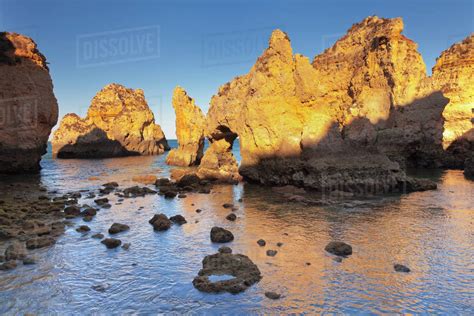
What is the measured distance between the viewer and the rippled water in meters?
8.92

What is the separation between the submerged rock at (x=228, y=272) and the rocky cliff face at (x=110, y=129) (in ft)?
255

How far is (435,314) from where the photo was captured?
8383mm

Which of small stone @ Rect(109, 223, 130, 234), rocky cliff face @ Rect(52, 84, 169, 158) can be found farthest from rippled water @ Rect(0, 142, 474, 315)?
rocky cliff face @ Rect(52, 84, 169, 158)

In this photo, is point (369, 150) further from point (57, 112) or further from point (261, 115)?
point (57, 112)

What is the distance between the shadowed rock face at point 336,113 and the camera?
26.4 m

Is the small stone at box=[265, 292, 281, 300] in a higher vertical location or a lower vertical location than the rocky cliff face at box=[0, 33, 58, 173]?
lower

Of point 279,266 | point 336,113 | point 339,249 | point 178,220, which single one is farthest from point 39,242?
point 336,113

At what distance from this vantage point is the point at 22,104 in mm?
39344

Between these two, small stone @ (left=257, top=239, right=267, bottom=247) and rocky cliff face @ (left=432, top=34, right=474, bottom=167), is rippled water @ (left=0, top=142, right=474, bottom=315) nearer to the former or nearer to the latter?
small stone @ (left=257, top=239, right=267, bottom=247)

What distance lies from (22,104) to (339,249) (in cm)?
4047

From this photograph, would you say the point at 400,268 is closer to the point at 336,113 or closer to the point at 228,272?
the point at 228,272

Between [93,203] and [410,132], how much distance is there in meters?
38.4

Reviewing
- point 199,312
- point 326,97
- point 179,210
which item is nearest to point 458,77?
point 326,97

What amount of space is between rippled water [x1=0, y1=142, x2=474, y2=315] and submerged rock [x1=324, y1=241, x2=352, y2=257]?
0.28 m
